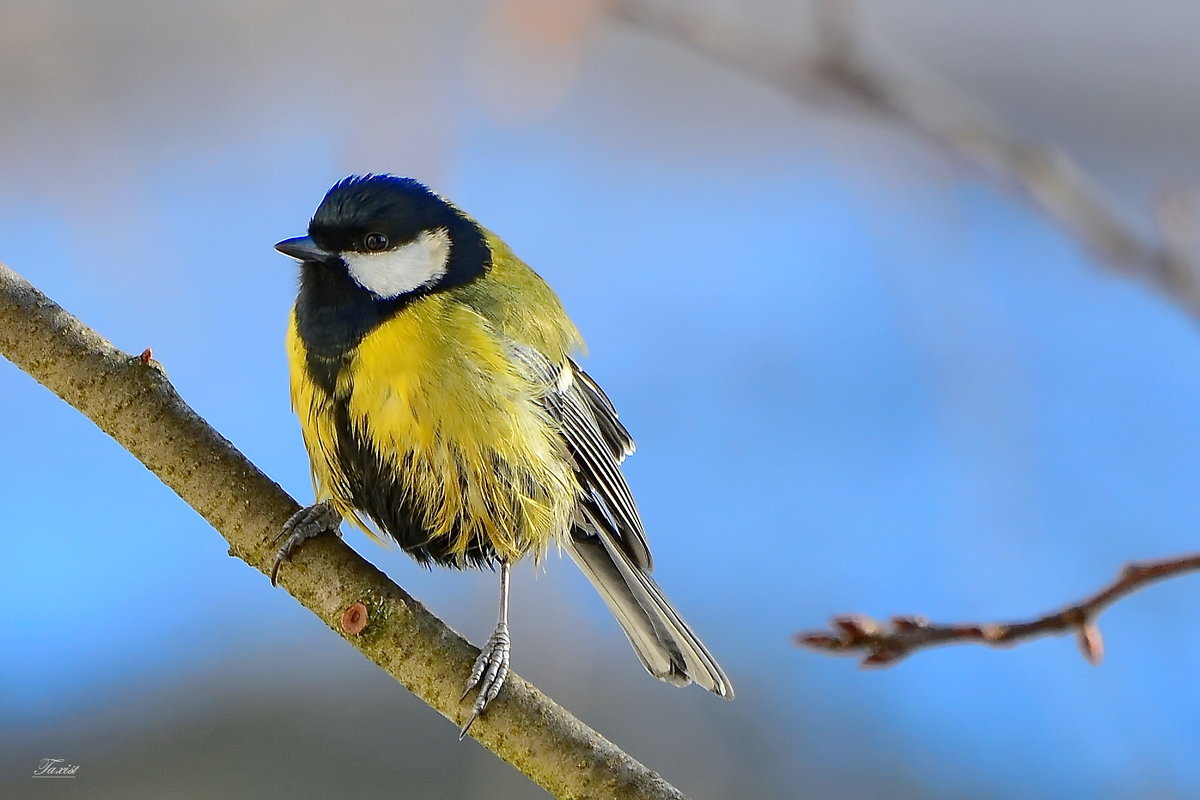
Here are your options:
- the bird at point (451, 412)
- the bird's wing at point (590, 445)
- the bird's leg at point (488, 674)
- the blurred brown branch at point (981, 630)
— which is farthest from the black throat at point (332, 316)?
the blurred brown branch at point (981, 630)

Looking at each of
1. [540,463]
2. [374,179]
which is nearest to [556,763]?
[540,463]

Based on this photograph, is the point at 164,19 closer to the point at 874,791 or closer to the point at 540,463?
the point at 540,463

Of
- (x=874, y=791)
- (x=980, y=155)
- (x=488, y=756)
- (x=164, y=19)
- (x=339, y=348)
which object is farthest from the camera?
(x=164, y=19)

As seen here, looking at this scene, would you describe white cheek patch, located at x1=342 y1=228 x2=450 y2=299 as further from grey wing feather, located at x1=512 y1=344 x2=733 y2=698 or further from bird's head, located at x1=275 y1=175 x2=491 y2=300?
grey wing feather, located at x1=512 y1=344 x2=733 y2=698

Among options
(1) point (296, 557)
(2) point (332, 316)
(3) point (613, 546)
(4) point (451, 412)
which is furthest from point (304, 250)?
(3) point (613, 546)

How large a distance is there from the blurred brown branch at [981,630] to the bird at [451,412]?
39cm

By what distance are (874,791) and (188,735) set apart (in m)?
1.21

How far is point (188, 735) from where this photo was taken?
6.81 ft

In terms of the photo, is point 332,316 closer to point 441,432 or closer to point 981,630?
point 441,432

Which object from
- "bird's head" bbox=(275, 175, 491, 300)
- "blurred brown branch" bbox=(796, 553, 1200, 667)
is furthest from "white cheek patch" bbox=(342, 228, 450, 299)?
"blurred brown branch" bbox=(796, 553, 1200, 667)

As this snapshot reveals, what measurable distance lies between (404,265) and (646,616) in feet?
1.53

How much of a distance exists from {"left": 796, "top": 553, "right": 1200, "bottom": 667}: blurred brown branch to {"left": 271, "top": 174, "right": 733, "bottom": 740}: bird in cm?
39

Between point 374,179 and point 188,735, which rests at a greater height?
point 374,179

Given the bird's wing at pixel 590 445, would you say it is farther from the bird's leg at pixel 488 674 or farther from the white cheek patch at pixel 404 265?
the bird's leg at pixel 488 674
